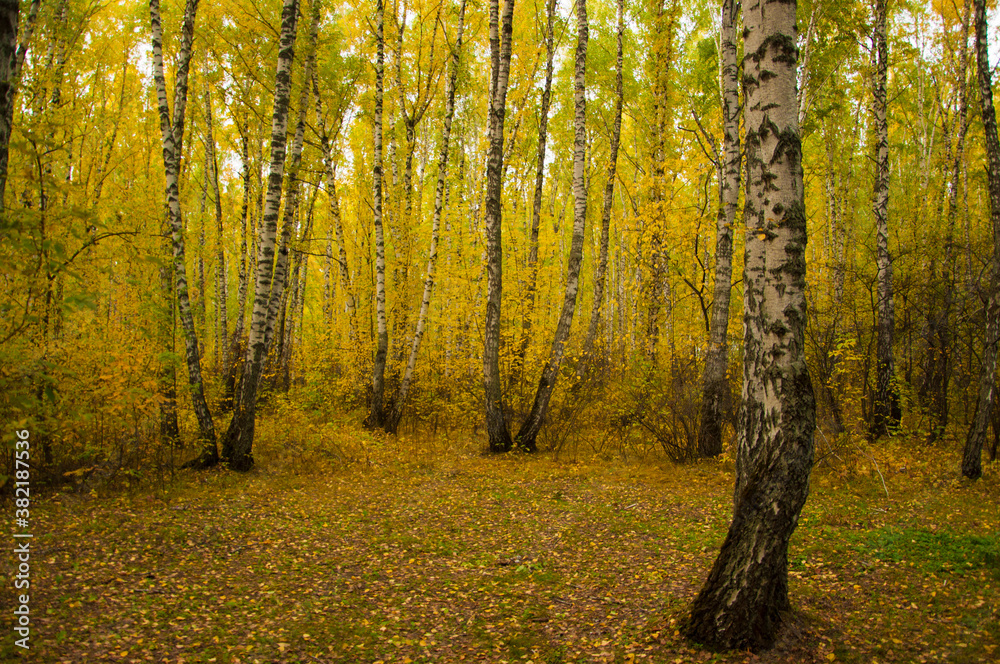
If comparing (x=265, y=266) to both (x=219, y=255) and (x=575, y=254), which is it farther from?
(x=219, y=255)

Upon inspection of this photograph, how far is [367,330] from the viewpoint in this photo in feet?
41.3

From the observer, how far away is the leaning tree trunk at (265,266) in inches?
294

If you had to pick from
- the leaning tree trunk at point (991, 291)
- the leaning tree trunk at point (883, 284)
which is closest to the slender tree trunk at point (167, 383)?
the leaning tree trunk at point (991, 291)

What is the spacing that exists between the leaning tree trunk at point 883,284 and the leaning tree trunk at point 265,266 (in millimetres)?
9892

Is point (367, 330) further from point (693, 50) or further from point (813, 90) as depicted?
point (693, 50)

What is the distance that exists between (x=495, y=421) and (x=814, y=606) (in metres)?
6.32

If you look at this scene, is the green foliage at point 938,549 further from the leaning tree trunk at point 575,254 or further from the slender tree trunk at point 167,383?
the slender tree trunk at point 167,383

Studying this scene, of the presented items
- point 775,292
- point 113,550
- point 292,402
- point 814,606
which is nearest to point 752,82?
point 775,292

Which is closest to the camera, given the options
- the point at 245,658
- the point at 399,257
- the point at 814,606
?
the point at 245,658

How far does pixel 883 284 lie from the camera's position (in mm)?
9383

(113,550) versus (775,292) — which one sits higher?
(775,292)

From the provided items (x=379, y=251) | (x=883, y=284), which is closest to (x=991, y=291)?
(x=883, y=284)

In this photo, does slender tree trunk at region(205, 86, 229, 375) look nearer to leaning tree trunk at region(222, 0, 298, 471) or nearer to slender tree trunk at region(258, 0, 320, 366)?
slender tree trunk at region(258, 0, 320, 366)

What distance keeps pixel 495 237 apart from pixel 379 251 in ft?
8.75
